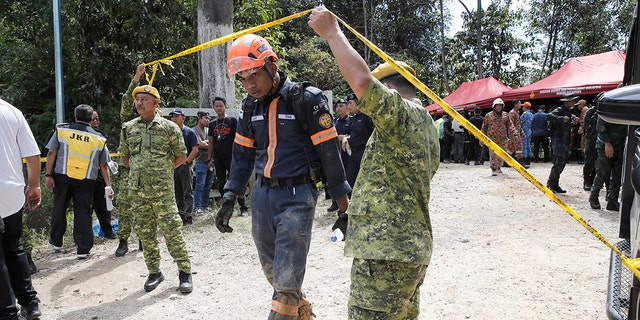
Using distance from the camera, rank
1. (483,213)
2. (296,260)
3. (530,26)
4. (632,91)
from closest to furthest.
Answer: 1. (632,91)
2. (296,260)
3. (483,213)
4. (530,26)

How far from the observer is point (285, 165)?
3352 mm

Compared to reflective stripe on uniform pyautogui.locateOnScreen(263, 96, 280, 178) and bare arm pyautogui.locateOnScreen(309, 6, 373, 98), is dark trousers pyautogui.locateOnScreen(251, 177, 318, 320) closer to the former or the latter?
reflective stripe on uniform pyautogui.locateOnScreen(263, 96, 280, 178)

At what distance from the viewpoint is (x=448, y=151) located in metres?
18.4

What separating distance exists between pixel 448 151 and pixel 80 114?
14424mm

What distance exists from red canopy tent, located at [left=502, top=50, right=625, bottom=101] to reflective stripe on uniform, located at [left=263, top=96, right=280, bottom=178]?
1384cm

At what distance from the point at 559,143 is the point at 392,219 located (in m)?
8.35

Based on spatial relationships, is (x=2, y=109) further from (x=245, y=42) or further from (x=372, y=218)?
(x=372, y=218)

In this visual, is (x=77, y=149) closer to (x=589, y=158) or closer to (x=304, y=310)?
(x=304, y=310)

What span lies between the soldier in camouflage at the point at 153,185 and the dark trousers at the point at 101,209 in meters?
2.15

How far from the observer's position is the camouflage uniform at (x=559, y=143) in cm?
931

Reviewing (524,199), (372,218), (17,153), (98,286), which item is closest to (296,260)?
(372,218)

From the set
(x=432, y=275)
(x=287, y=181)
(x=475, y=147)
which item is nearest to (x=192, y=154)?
(x=432, y=275)

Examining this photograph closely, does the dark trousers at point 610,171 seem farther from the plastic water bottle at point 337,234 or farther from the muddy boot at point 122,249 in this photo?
the muddy boot at point 122,249

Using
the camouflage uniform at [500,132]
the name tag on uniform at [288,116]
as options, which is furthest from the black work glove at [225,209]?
the camouflage uniform at [500,132]
